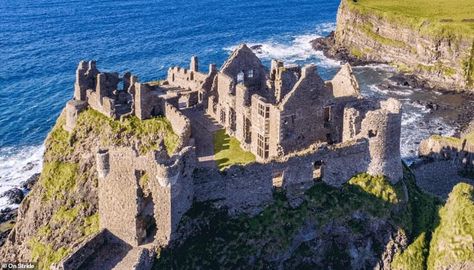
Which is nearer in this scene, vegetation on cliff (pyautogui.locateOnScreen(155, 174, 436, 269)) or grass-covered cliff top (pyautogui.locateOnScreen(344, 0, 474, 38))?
vegetation on cliff (pyautogui.locateOnScreen(155, 174, 436, 269))

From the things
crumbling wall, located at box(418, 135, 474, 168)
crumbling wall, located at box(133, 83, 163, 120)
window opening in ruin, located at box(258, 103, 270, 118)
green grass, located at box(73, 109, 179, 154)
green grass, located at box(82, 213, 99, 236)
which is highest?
window opening in ruin, located at box(258, 103, 270, 118)

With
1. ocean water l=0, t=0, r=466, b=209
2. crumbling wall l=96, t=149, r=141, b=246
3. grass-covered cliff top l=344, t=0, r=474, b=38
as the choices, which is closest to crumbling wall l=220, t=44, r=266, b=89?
crumbling wall l=96, t=149, r=141, b=246

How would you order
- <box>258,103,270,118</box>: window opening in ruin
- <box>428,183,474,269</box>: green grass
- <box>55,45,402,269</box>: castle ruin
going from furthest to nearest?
<box>258,103,270,118</box>: window opening in ruin < <box>428,183,474,269</box>: green grass < <box>55,45,402,269</box>: castle ruin

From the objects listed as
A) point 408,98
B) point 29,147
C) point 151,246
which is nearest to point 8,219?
point 29,147

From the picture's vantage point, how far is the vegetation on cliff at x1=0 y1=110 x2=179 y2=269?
59.7 metres

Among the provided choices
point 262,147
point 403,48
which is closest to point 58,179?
point 262,147

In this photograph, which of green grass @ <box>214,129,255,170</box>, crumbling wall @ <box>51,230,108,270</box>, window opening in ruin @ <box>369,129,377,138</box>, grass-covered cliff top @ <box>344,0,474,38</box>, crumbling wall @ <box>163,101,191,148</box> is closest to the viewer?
crumbling wall @ <box>51,230,108,270</box>

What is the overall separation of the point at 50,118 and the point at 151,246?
73.2m

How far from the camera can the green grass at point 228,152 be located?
54.4 m

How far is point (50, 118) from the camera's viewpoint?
111 meters

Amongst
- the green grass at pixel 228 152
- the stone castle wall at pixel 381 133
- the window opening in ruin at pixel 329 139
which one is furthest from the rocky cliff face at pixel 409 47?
the green grass at pixel 228 152

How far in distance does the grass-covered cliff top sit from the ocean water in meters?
15.3

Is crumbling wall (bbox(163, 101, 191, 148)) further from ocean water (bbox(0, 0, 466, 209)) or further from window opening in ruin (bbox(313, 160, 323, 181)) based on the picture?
ocean water (bbox(0, 0, 466, 209))

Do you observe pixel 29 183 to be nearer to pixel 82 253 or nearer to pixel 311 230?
pixel 82 253
